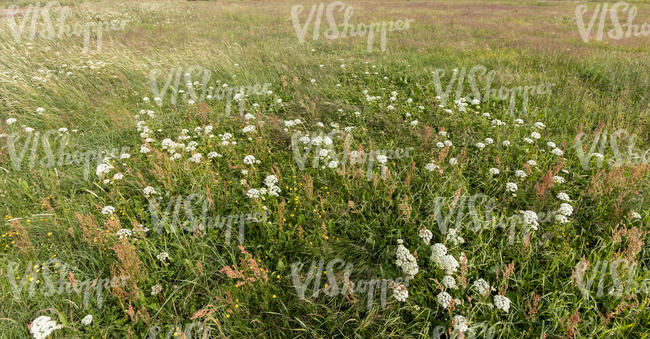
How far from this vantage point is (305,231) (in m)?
3.25

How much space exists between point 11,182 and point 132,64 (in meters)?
4.85

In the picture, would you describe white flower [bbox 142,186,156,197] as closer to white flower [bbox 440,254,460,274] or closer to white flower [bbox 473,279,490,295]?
white flower [bbox 440,254,460,274]

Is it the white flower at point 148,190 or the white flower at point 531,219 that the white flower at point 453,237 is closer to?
the white flower at point 531,219

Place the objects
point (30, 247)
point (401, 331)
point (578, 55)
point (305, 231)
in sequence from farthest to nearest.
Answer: point (578, 55), point (305, 231), point (30, 247), point (401, 331)

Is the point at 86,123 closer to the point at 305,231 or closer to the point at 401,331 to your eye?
the point at 305,231

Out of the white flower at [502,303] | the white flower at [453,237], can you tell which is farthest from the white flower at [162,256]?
the white flower at [502,303]

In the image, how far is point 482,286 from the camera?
2.45m

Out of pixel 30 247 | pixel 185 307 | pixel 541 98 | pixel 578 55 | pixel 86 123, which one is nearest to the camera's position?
pixel 185 307

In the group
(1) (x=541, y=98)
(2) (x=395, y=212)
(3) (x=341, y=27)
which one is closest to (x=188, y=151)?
(2) (x=395, y=212)

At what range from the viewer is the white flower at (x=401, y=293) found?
2.37m

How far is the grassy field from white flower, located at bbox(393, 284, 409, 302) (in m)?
0.01

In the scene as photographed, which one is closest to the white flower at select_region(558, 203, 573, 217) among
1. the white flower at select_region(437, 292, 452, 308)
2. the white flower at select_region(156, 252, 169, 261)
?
the white flower at select_region(437, 292, 452, 308)

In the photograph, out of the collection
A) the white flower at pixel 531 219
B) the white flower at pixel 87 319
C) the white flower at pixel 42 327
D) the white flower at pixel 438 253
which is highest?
the white flower at pixel 531 219

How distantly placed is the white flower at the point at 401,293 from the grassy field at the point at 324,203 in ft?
0.04
